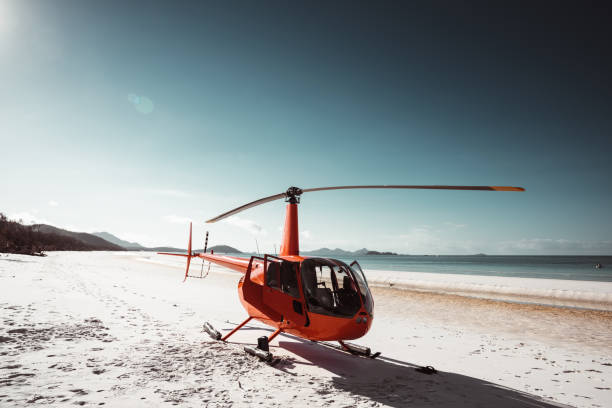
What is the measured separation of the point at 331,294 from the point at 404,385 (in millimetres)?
1960

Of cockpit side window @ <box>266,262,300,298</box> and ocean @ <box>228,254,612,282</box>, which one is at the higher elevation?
cockpit side window @ <box>266,262,300,298</box>

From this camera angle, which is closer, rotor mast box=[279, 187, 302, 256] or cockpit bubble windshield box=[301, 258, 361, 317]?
cockpit bubble windshield box=[301, 258, 361, 317]

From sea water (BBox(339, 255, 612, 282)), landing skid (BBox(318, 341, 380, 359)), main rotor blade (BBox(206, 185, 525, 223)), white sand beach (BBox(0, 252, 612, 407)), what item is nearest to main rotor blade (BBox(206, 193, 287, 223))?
main rotor blade (BBox(206, 185, 525, 223))

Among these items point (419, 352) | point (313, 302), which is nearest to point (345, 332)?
point (313, 302)

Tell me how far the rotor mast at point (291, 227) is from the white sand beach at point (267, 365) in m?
2.36

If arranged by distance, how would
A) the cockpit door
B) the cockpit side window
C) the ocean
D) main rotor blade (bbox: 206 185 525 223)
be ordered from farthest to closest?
1. the ocean
2. the cockpit side window
3. the cockpit door
4. main rotor blade (bbox: 206 185 525 223)

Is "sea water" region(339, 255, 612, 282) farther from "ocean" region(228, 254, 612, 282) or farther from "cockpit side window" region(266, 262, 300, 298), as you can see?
"cockpit side window" region(266, 262, 300, 298)

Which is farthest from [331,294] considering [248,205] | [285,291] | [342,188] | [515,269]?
[515,269]

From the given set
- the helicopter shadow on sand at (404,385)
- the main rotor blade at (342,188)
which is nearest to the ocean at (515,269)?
the helicopter shadow on sand at (404,385)

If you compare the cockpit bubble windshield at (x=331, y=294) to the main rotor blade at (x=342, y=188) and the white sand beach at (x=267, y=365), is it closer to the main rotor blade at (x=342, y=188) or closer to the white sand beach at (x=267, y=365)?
the white sand beach at (x=267, y=365)

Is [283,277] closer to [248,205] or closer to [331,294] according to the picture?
[331,294]

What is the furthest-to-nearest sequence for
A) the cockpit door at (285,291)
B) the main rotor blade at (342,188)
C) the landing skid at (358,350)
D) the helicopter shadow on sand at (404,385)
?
the landing skid at (358,350), the cockpit door at (285,291), the main rotor blade at (342,188), the helicopter shadow on sand at (404,385)

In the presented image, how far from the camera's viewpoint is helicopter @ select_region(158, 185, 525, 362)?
527 centimetres

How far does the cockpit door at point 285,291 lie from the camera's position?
5.81 meters
